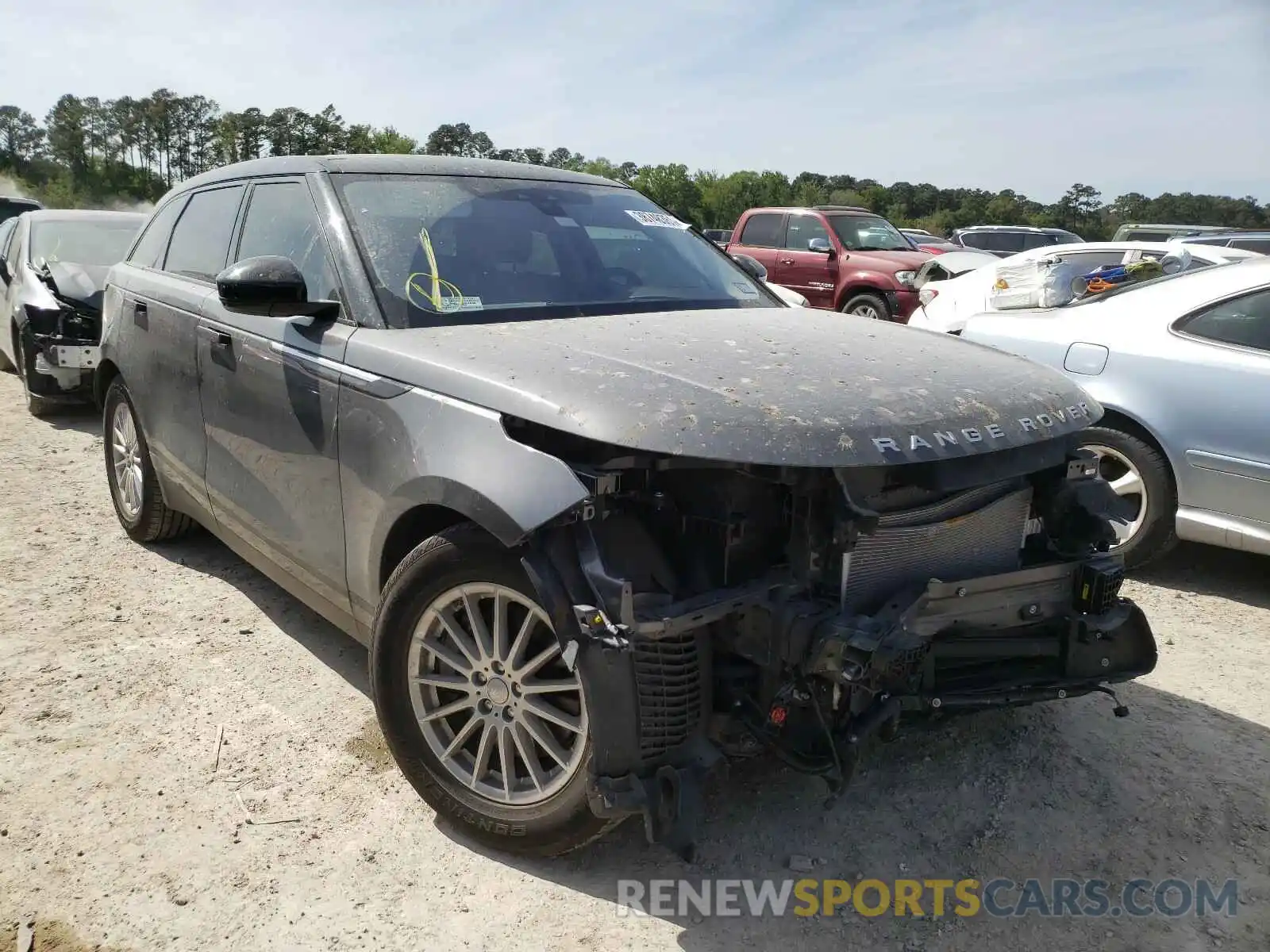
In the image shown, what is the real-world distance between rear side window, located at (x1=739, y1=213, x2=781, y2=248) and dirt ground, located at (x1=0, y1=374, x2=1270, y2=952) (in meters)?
10.2

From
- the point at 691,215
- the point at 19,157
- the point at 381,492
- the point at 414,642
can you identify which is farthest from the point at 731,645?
the point at 19,157

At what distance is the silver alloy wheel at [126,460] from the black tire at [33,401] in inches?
133

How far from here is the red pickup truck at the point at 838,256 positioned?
39.2 ft

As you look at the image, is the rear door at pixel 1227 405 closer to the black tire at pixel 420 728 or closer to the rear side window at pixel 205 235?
the black tire at pixel 420 728

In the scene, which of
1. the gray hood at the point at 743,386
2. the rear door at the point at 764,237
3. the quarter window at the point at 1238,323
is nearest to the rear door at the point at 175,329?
the gray hood at the point at 743,386

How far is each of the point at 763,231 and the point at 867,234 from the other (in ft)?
4.81

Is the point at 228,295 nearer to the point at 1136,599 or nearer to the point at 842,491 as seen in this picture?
the point at 842,491

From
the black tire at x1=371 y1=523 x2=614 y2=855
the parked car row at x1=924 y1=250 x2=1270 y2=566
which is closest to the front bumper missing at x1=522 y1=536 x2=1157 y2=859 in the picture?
the black tire at x1=371 y1=523 x2=614 y2=855

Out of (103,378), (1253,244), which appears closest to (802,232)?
(1253,244)

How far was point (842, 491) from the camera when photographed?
231 centimetres

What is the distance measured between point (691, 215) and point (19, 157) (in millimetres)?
51336

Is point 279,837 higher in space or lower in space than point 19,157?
lower

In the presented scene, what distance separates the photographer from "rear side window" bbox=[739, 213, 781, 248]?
44.0 ft

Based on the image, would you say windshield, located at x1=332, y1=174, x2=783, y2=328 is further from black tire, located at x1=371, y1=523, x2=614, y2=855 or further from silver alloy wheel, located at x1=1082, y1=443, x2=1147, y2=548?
silver alloy wheel, located at x1=1082, y1=443, x2=1147, y2=548
